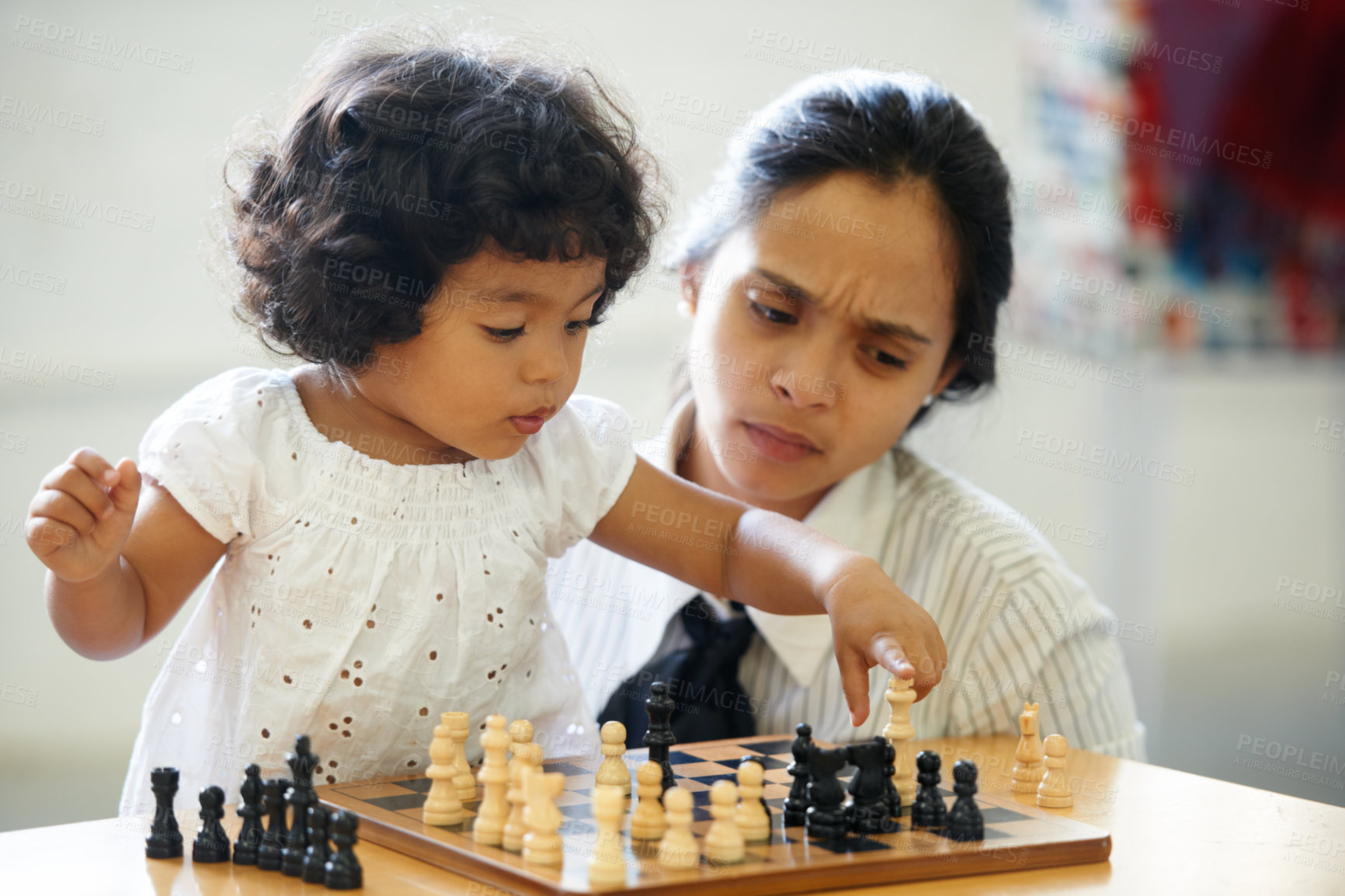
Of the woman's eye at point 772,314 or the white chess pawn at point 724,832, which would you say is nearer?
the white chess pawn at point 724,832

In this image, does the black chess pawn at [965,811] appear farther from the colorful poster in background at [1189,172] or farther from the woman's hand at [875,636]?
the colorful poster in background at [1189,172]

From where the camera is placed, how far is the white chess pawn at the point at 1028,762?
1271 mm

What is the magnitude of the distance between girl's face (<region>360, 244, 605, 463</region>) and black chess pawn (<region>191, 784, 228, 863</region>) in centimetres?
42

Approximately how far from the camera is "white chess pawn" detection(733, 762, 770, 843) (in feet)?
3.33

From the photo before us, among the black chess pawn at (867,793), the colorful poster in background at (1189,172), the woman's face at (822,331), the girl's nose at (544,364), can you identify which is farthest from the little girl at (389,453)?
the colorful poster in background at (1189,172)

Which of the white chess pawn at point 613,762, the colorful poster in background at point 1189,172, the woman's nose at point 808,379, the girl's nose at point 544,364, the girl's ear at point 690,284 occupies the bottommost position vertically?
the white chess pawn at point 613,762

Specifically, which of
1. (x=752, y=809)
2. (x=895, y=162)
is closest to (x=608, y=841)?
(x=752, y=809)

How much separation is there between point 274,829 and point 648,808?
28cm

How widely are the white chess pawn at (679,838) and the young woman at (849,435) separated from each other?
29.5 inches

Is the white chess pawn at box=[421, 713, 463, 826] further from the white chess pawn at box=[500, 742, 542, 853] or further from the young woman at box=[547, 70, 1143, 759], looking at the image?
the young woman at box=[547, 70, 1143, 759]

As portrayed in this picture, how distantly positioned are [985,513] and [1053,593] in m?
0.18

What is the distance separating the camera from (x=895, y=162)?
176 centimetres

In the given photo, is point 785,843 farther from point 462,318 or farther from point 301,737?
point 462,318

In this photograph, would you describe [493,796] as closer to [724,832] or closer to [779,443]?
[724,832]
